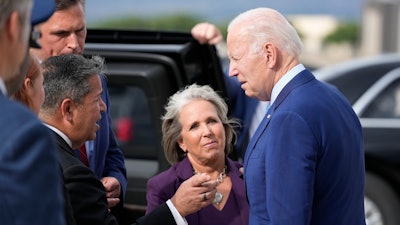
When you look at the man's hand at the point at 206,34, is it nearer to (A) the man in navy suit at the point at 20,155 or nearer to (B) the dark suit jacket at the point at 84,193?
(B) the dark suit jacket at the point at 84,193

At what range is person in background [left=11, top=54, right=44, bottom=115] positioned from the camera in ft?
8.77

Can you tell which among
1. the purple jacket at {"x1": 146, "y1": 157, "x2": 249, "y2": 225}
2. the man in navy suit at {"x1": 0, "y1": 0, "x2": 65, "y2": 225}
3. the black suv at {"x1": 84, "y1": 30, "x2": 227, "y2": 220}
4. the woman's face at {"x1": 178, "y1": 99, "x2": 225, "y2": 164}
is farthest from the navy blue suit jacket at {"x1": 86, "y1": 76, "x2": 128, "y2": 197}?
the man in navy suit at {"x1": 0, "y1": 0, "x2": 65, "y2": 225}

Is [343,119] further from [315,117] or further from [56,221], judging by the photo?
[56,221]

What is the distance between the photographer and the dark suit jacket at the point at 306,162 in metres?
3.21

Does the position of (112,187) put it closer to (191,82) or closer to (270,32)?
(191,82)

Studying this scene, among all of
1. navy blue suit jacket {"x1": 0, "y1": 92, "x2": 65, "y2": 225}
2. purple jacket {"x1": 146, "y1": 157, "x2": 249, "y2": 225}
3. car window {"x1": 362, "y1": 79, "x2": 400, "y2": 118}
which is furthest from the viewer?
car window {"x1": 362, "y1": 79, "x2": 400, "y2": 118}

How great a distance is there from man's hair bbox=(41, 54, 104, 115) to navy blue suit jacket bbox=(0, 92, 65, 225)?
3.84 ft

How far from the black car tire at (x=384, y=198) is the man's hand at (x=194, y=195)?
4.48 m

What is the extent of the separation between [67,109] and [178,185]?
0.76m

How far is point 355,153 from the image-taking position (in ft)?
11.0

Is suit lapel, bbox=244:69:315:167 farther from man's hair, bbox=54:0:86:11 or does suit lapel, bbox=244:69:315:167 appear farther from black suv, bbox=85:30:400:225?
black suv, bbox=85:30:400:225

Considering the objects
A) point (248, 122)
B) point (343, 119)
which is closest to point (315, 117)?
point (343, 119)

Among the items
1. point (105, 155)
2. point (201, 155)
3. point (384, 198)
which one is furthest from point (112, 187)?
Result: point (384, 198)

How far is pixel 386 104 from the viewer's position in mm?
8023
